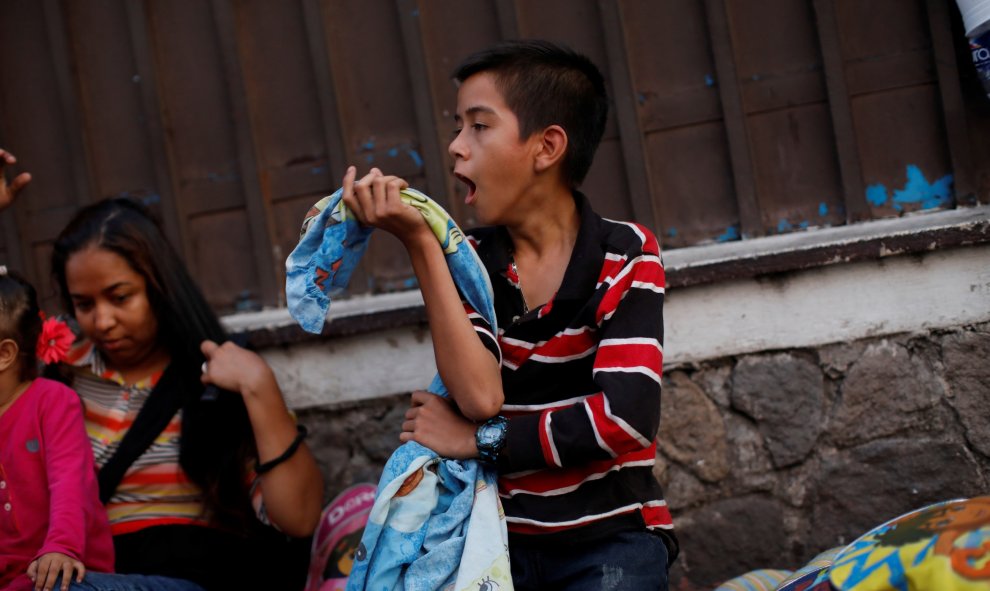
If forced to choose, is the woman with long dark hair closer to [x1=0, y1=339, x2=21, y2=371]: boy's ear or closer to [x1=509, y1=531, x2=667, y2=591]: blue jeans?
[x1=0, y1=339, x2=21, y2=371]: boy's ear

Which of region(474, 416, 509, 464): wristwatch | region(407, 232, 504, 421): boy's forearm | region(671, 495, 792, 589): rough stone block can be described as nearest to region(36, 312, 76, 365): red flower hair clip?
region(407, 232, 504, 421): boy's forearm

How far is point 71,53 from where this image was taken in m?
3.53

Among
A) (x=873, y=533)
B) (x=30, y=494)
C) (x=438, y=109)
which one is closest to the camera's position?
(x=873, y=533)

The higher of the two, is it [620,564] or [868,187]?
[868,187]

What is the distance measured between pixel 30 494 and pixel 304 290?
1.08 m

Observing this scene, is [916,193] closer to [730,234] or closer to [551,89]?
[730,234]

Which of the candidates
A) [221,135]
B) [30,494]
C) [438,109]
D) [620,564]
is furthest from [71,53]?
[620,564]

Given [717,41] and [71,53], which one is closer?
[717,41]

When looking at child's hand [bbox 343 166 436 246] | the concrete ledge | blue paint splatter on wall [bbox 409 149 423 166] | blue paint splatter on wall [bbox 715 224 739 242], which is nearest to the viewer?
child's hand [bbox 343 166 436 246]

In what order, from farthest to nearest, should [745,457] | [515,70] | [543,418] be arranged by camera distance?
[745,457], [515,70], [543,418]

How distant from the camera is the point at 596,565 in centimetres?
209

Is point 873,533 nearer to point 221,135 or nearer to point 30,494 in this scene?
point 30,494

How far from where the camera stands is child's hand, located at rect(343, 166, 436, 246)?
6.67 feet

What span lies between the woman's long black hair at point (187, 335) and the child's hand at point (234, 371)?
102 mm
